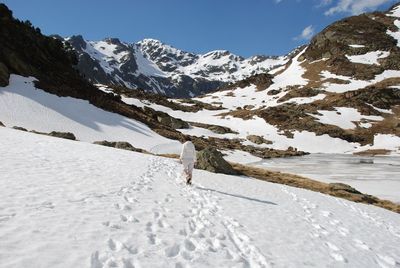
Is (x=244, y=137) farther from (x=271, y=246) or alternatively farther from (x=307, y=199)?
(x=271, y=246)

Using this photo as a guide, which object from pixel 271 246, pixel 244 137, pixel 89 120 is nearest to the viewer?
pixel 271 246

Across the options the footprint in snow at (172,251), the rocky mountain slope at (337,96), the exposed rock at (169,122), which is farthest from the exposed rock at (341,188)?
the exposed rock at (169,122)

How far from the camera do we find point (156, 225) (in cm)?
1187

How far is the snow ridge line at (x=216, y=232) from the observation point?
414 inches

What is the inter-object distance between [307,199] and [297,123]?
97.1 m

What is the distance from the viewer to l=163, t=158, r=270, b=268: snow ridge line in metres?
10.5

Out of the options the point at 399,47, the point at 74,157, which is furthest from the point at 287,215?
the point at 399,47

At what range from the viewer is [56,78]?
71375 millimetres

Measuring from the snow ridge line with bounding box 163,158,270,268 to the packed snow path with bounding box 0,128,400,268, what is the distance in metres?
0.04

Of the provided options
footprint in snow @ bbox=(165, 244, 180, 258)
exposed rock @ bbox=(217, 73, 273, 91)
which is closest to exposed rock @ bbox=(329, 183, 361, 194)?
footprint in snow @ bbox=(165, 244, 180, 258)

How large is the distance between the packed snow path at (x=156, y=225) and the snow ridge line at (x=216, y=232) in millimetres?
39

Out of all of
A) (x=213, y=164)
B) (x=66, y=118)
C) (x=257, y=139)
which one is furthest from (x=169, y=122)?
(x=213, y=164)

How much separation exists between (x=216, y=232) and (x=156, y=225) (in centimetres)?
203

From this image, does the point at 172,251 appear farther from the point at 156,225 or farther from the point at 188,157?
the point at 188,157
